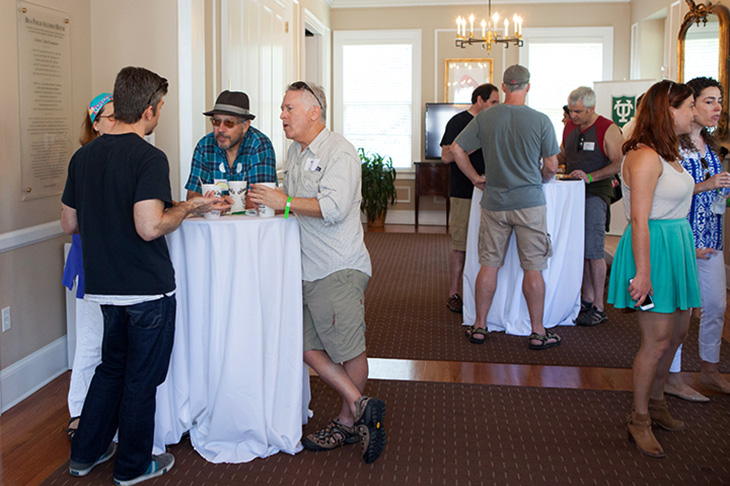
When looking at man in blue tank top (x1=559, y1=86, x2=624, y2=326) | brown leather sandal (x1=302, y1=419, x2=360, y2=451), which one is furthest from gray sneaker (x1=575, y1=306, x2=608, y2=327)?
brown leather sandal (x1=302, y1=419, x2=360, y2=451)

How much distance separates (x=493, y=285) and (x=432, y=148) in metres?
5.73

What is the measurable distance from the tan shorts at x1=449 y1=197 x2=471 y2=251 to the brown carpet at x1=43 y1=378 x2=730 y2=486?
5.76ft

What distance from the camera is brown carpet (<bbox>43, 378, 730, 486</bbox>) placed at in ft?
8.68

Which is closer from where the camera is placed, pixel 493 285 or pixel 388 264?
pixel 493 285

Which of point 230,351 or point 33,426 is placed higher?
point 230,351

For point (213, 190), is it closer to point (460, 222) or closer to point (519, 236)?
point (519, 236)

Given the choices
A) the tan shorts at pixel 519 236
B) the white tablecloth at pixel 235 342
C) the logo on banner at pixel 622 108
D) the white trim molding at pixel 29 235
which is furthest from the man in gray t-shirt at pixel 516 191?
the logo on banner at pixel 622 108

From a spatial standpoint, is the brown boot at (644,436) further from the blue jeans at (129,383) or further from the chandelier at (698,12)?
the chandelier at (698,12)

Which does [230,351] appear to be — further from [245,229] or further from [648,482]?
[648,482]

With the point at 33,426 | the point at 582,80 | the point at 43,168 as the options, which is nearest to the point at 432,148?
the point at 582,80

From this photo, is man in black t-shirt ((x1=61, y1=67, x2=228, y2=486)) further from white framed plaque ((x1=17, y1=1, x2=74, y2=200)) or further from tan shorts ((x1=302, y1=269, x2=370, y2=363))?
white framed plaque ((x1=17, y1=1, x2=74, y2=200))

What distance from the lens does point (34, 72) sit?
3529 millimetres

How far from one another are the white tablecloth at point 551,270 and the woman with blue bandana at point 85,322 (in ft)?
7.94

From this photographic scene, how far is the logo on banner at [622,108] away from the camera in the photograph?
8.27 meters
